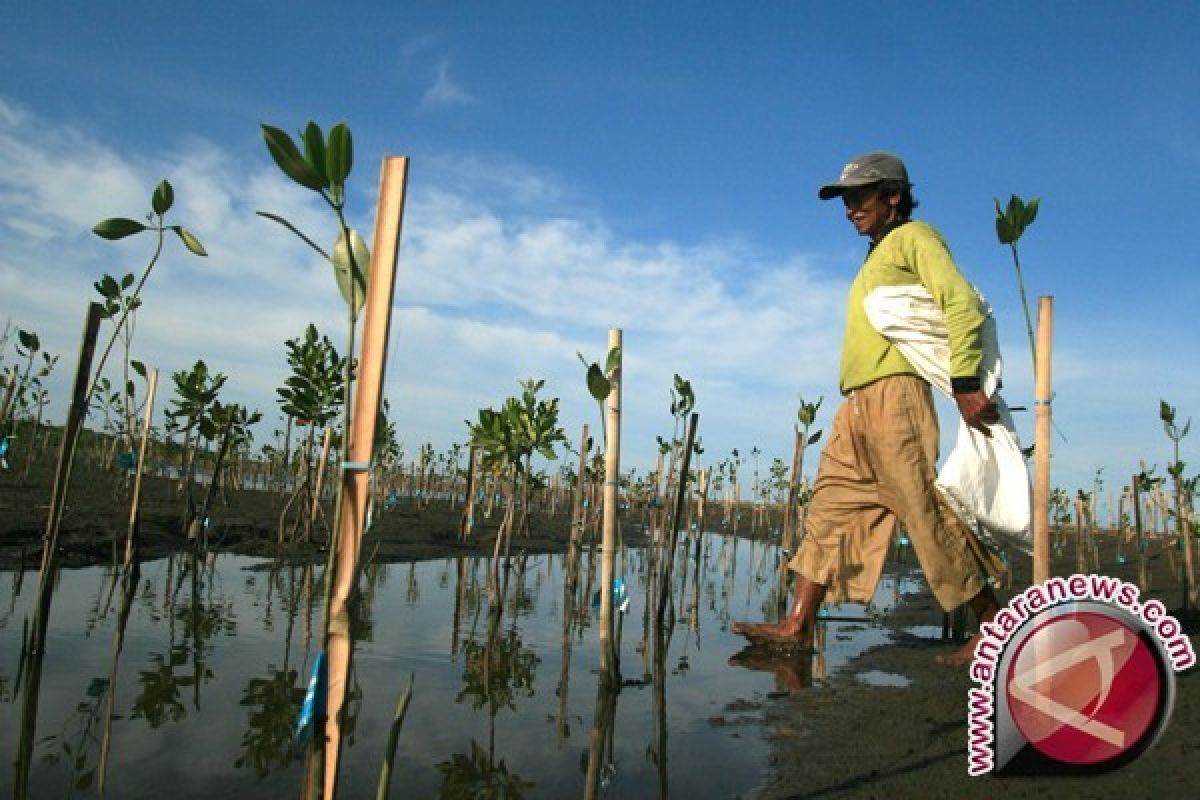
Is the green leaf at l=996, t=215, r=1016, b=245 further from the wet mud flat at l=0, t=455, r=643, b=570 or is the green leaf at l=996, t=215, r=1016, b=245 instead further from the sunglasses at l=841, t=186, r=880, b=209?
the wet mud flat at l=0, t=455, r=643, b=570

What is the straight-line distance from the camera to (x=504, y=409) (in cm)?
584

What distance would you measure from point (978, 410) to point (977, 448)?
0.62 feet

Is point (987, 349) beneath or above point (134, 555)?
above

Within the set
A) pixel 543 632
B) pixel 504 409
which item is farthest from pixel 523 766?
pixel 504 409

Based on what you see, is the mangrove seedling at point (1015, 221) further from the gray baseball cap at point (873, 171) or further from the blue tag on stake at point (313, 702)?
the blue tag on stake at point (313, 702)

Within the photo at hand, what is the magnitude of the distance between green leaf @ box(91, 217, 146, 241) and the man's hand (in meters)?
3.33

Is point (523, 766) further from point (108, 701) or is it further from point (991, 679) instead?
point (108, 701)

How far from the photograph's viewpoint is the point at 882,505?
12.9 feet

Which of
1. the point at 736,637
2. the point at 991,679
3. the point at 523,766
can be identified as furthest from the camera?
the point at 736,637

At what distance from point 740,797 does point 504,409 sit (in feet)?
13.2

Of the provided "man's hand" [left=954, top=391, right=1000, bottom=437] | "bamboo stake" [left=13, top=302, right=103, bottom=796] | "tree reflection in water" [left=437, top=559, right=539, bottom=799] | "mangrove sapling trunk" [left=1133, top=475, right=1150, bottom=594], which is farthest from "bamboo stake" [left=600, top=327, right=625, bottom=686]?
"mangrove sapling trunk" [left=1133, top=475, right=1150, bottom=594]

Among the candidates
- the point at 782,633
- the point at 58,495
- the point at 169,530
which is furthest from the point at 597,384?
the point at 169,530

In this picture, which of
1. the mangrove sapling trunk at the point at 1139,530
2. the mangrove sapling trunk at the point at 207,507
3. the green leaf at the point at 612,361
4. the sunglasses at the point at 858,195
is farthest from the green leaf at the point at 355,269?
the mangrove sapling trunk at the point at 1139,530

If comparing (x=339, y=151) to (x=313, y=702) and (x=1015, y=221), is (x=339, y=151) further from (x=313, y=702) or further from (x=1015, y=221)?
(x=1015, y=221)
